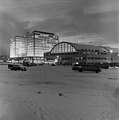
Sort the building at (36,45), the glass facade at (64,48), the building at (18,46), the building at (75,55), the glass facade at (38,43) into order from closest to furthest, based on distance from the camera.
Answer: the building at (75,55), the glass facade at (64,48), the building at (36,45), the glass facade at (38,43), the building at (18,46)

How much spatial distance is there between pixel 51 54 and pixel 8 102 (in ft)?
308

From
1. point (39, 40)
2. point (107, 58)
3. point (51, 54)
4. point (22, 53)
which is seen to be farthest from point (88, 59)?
point (22, 53)

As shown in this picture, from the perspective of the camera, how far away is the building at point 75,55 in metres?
82.6

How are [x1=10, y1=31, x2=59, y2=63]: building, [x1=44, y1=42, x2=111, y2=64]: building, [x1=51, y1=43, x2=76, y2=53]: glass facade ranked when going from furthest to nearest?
[x1=10, y1=31, x2=59, y2=63]: building < [x1=51, y1=43, x2=76, y2=53]: glass facade < [x1=44, y1=42, x2=111, y2=64]: building

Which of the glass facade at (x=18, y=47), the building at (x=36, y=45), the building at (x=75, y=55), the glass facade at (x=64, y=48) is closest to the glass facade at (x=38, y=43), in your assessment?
the building at (x=36, y=45)

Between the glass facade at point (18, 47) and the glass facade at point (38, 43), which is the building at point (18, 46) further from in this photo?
the glass facade at point (38, 43)

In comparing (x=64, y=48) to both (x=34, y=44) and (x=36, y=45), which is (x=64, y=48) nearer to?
(x=36, y=45)

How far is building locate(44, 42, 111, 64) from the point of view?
8262 cm

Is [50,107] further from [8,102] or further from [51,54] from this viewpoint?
[51,54]

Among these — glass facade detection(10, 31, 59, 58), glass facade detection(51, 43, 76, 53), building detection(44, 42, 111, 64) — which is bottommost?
building detection(44, 42, 111, 64)

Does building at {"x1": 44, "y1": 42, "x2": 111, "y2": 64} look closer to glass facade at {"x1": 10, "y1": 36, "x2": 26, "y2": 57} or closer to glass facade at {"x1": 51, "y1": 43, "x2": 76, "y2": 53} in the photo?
glass facade at {"x1": 51, "y1": 43, "x2": 76, "y2": 53}

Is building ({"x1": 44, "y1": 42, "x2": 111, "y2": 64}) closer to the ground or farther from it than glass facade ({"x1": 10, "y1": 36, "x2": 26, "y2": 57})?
closer to the ground

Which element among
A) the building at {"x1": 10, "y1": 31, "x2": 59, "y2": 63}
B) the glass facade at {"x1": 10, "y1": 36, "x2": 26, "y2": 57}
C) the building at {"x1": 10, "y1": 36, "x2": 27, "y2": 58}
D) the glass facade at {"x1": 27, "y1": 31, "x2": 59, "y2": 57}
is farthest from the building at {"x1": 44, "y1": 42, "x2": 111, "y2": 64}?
the building at {"x1": 10, "y1": 36, "x2": 27, "y2": 58}

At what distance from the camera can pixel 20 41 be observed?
165125 millimetres
